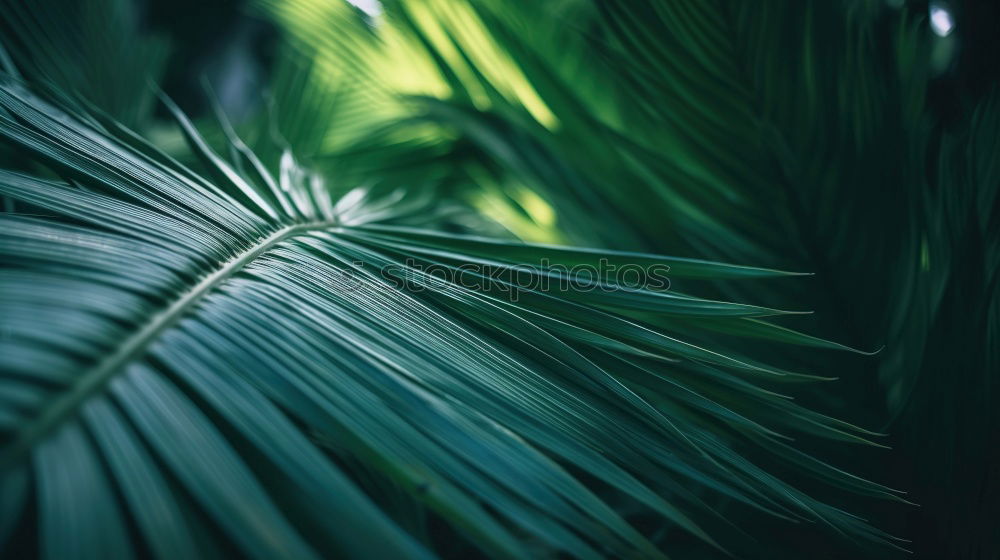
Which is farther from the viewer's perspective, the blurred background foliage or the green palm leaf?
the blurred background foliage

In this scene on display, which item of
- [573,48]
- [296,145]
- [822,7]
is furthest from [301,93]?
[822,7]

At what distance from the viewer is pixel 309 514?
0.23 meters

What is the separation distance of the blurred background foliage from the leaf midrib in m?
0.28

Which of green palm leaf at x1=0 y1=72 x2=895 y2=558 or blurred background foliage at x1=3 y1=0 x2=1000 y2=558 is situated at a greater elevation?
blurred background foliage at x1=3 y1=0 x2=1000 y2=558

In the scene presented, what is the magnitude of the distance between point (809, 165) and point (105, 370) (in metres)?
0.55

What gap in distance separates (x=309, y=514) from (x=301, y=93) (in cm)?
79

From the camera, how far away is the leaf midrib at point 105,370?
0.19 m

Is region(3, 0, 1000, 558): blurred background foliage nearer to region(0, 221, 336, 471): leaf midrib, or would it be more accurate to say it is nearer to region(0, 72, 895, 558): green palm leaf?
region(0, 72, 895, 558): green palm leaf

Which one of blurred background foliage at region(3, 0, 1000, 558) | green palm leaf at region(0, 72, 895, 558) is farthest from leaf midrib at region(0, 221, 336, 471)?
blurred background foliage at region(3, 0, 1000, 558)

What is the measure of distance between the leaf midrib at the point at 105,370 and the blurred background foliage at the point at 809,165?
283mm

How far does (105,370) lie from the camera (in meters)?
0.22

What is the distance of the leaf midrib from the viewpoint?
186 mm

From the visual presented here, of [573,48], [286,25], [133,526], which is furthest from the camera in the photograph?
[286,25]

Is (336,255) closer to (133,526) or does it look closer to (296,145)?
(133,526)
